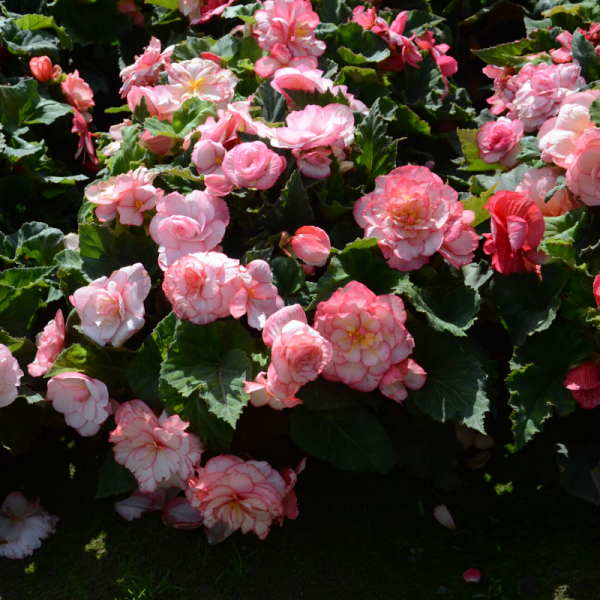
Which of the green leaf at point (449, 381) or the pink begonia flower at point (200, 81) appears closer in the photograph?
the green leaf at point (449, 381)

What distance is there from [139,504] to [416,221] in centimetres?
105

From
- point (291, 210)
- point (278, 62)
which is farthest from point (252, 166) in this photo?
point (278, 62)

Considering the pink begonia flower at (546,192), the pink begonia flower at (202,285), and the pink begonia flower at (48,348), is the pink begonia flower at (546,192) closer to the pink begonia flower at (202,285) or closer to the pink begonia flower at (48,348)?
the pink begonia flower at (202,285)

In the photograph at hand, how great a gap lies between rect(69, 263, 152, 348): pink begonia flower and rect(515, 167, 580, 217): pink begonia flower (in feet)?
3.42

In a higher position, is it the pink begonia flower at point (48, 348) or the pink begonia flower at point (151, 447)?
the pink begonia flower at point (48, 348)

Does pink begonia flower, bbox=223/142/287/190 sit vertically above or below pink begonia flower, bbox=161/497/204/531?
above

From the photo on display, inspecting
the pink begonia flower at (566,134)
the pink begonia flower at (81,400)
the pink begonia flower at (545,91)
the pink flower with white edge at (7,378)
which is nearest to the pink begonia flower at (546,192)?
the pink begonia flower at (566,134)

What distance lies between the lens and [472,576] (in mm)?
1577

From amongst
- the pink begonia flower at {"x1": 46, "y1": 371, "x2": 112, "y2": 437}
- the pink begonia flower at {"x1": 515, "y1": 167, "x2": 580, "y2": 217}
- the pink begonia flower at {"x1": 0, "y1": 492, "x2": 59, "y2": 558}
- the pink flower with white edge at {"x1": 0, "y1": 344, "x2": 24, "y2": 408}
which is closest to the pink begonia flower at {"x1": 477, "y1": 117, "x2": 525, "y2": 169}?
the pink begonia flower at {"x1": 515, "y1": 167, "x2": 580, "y2": 217}

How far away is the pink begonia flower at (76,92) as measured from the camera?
2461mm

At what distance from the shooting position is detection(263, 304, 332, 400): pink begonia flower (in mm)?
1267

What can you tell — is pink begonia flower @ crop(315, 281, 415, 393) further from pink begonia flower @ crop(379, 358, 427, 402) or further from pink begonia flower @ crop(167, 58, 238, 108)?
pink begonia flower @ crop(167, 58, 238, 108)

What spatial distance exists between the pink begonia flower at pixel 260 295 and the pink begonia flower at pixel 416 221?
0.28m

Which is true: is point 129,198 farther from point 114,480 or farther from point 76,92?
point 76,92
